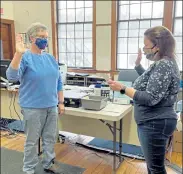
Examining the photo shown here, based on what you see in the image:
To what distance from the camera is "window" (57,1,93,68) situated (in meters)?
5.34

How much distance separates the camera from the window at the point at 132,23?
15.5ft

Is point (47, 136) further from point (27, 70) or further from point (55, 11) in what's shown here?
point (55, 11)

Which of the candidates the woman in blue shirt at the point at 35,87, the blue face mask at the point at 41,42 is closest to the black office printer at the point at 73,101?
the woman in blue shirt at the point at 35,87

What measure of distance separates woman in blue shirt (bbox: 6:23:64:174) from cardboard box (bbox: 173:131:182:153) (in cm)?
153

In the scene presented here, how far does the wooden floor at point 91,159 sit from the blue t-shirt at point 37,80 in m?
0.94

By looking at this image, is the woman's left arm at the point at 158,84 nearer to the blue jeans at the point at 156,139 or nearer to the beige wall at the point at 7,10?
the blue jeans at the point at 156,139

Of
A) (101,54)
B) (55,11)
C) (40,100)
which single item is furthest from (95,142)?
(55,11)

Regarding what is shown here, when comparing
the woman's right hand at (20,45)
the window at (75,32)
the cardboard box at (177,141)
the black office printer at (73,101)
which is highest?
the window at (75,32)

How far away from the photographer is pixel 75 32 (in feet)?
18.1

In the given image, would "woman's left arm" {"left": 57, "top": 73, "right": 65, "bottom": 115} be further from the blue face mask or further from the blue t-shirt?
the blue face mask

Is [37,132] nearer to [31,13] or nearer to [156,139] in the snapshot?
[156,139]

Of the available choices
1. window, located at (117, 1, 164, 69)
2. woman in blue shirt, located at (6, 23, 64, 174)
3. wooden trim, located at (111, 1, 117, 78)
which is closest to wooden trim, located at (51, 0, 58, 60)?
wooden trim, located at (111, 1, 117, 78)

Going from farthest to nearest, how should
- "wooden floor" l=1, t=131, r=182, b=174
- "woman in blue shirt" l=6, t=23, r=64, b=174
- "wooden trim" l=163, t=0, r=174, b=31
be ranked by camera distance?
"wooden trim" l=163, t=0, r=174, b=31, "wooden floor" l=1, t=131, r=182, b=174, "woman in blue shirt" l=6, t=23, r=64, b=174

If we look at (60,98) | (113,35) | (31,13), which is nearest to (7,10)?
(31,13)
